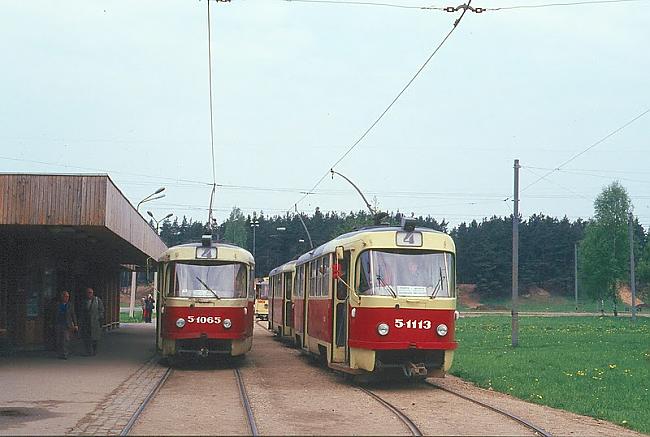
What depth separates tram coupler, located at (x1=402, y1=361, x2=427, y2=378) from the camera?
54.0 feet

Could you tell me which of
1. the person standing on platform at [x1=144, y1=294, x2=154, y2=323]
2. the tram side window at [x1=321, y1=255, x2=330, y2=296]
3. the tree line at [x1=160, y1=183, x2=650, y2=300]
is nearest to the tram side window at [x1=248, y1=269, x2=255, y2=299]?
the tram side window at [x1=321, y1=255, x2=330, y2=296]

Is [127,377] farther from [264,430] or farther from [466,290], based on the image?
[466,290]

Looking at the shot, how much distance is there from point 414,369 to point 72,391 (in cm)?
591

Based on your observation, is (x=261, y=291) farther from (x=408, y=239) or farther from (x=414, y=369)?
(x=414, y=369)

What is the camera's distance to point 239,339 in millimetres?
20875

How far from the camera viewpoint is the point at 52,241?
27.1 meters

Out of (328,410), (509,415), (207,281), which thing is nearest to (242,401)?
(328,410)

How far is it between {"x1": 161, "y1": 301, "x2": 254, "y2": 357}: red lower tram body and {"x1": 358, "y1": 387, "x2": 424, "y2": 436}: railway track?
4910mm

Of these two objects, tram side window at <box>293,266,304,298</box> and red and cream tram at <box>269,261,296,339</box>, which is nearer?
tram side window at <box>293,266,304,298</box>

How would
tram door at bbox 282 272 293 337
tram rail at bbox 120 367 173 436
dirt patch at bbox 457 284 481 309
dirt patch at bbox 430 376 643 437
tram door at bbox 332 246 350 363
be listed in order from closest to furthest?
tram rail at bbox 120 367 173 436 → dirt patch at bbox 430 376 643 437 → tram door at bbox 332 246 350 363 → tram door at bbox 282 272 293 337 → dirt patch at bbox 457 284 481 309

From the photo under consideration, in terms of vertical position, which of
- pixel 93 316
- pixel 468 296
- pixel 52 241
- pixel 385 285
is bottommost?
pixel 468 296

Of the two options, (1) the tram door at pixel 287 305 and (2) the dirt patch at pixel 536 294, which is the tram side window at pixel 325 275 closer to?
(1) the tram door at pixel 287 305

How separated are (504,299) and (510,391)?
105 meters

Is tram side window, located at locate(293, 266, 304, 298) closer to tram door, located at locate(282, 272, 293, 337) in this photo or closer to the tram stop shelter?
tram door, located at locate(282, 272, 293, 337)
